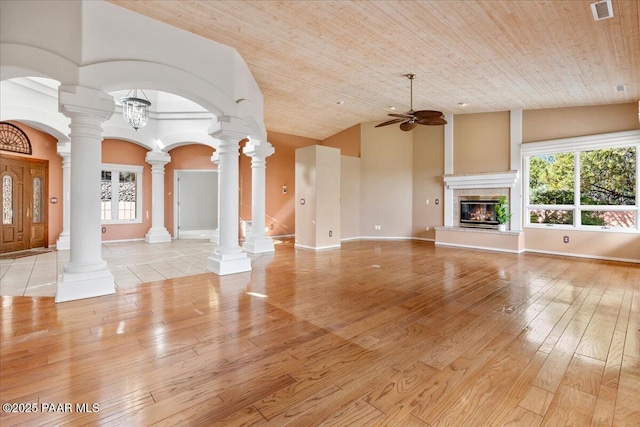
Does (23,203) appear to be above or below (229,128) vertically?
below

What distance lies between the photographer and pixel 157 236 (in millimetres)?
9242

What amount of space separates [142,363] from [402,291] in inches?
124

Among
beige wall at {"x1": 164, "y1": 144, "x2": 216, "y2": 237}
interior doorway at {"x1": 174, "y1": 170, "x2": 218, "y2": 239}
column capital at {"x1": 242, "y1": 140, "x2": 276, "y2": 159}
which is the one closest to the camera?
column capital at {"x1": 242, "y1": 140, "x2": 276, "y2": 159}

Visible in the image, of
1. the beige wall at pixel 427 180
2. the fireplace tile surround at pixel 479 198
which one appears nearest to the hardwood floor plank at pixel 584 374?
the fireplace tile surround at pixel 479 198

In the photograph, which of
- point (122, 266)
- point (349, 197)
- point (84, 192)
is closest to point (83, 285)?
point (84, 192)

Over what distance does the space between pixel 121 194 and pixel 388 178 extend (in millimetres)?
8063

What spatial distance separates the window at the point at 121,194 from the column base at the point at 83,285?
5.84m

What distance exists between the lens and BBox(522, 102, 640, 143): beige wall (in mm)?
6480

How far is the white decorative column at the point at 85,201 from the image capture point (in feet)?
12.7

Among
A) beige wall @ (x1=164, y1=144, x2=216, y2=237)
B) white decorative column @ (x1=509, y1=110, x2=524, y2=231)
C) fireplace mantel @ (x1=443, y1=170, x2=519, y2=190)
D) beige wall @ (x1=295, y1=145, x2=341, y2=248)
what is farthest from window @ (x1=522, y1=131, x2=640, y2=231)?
beige wall @ (x1=164, y1=144, x2=216, y2=237)

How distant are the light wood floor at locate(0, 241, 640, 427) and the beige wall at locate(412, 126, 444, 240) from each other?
491 cm

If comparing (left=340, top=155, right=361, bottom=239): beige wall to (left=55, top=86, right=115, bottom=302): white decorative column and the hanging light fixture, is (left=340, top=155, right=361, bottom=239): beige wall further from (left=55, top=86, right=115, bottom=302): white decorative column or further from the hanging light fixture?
(left=55, top=86, right=115, bottom=302): white decorative column

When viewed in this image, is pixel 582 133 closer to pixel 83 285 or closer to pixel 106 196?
pixel 83 285

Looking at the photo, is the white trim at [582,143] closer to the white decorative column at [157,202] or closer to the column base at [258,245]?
the column base at [258,245]
